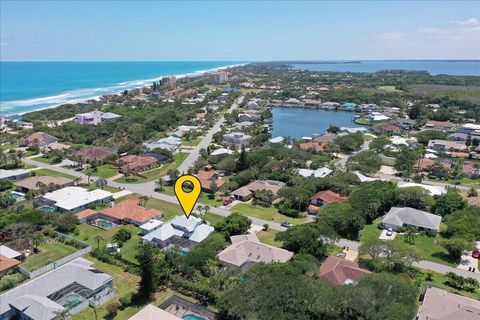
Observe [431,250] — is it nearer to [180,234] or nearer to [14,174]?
[180,234]

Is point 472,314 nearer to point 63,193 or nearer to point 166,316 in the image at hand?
point 166,316

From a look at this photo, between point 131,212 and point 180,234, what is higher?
point 131,212

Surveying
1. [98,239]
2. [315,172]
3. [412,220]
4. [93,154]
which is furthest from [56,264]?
[315,172]

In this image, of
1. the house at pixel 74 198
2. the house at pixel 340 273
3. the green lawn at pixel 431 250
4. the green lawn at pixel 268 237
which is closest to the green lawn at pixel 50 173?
the house at pixel 74 198

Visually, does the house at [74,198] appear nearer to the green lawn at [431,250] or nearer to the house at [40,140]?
the house at [40,140]

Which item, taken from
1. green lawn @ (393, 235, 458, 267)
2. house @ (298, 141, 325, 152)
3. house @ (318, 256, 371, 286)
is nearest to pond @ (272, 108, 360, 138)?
house @ (298, 141, 325, 152)

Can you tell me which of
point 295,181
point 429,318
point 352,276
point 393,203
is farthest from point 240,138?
point 429,318
